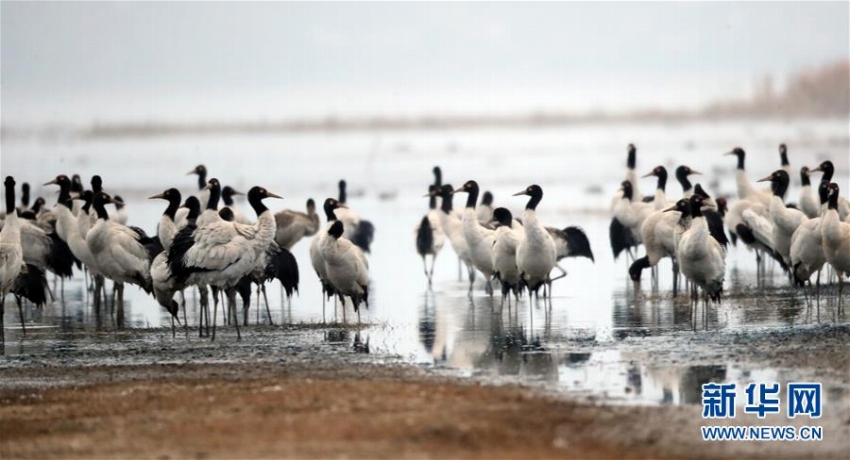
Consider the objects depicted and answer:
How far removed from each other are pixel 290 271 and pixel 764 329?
5720 mm

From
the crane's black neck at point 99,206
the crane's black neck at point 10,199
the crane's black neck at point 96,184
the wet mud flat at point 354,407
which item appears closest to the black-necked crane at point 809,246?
the wet mud flat at point 354,407

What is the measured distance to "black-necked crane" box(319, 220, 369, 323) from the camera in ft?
54.9

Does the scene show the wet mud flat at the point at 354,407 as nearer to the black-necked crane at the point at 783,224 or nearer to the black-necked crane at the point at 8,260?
the black-necked crane at the point at 8,260

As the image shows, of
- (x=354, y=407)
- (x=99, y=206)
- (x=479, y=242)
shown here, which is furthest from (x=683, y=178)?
(x=354, y=407)

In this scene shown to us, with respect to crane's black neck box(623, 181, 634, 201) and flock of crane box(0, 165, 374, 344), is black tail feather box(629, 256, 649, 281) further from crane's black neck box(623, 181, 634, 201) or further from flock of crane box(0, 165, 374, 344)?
flock of crane box(0, 165, 374, 344)

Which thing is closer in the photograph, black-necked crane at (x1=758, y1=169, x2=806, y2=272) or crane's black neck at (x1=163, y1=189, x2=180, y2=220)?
crane's black neck at (x1=163, y1=189, x2=180, y2=220)

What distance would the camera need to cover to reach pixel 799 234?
16.6 m

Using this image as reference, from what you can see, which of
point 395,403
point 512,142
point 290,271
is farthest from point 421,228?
point 512,142

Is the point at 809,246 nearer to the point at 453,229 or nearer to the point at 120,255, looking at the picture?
the point at 453,229

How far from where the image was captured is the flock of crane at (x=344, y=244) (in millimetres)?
15820

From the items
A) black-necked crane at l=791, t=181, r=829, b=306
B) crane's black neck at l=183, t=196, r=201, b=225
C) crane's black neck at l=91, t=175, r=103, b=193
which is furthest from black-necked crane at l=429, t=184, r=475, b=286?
crane's black neck at l=91, t=175, r=103, b=193

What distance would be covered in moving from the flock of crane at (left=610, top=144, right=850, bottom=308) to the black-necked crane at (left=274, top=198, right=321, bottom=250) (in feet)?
14.7

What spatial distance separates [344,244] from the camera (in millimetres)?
16922

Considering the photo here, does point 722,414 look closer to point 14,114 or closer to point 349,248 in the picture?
point 349,248
